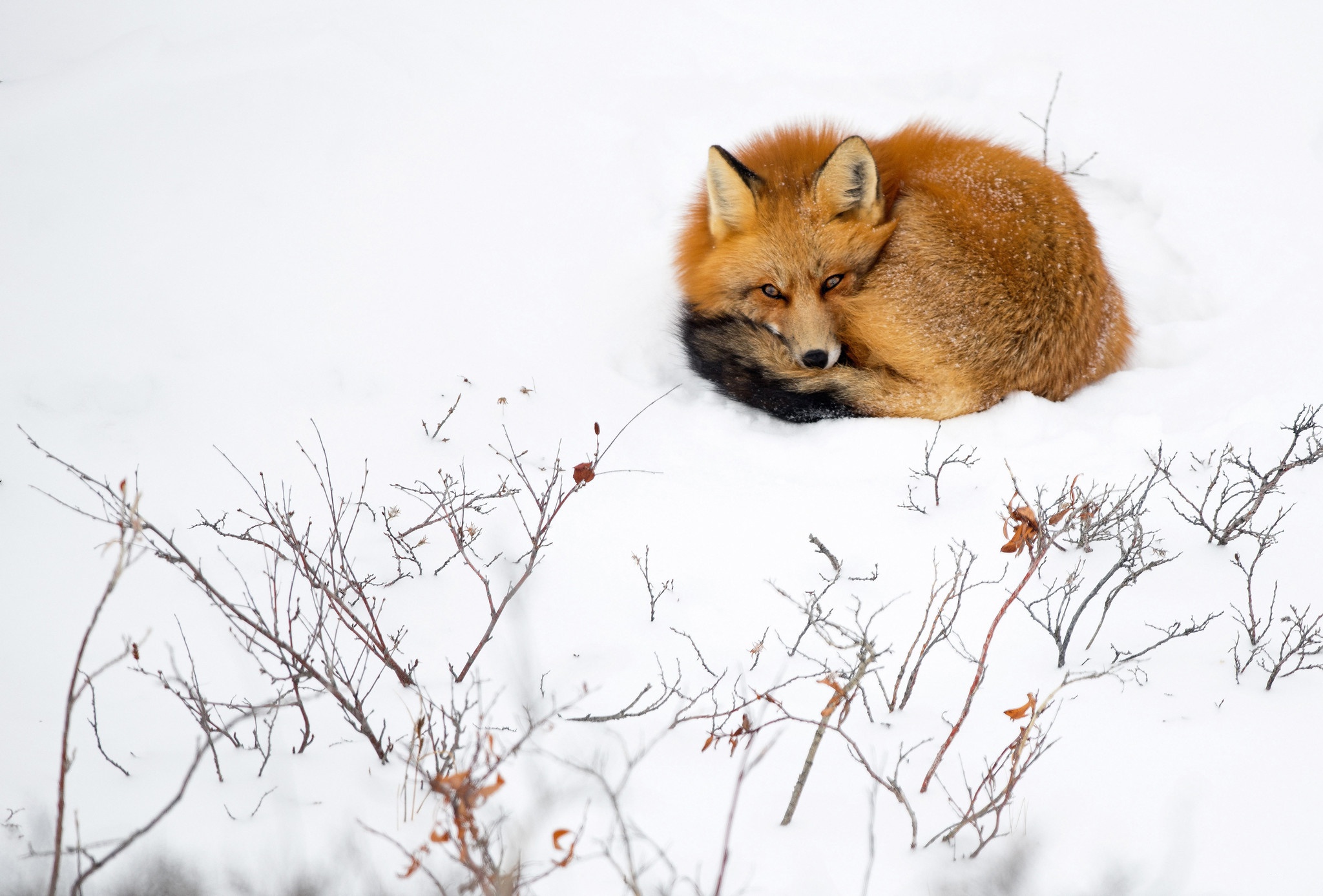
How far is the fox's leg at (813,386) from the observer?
3.21m

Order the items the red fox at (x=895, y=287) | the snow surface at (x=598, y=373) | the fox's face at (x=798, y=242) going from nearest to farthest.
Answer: the snow surface at (x=598, y=373)
the red fox at (x=895, y=287)
the fox's face at (x=798, y=242)

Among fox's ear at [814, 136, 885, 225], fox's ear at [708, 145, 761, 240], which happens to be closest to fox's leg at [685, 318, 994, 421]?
fox's ear at [708, 145, 761, 240]

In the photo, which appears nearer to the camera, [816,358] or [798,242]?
[816,358]

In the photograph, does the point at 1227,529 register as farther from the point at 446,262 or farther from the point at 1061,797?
the point at 446,262

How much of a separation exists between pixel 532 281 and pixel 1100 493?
2.51 m

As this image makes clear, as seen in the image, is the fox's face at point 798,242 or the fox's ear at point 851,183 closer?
A: the fox's ear at point 851,183

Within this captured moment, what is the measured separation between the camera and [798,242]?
3389 mm

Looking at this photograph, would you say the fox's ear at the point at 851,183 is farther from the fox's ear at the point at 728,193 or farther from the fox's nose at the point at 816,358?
the fox's nose at the point at 816,358

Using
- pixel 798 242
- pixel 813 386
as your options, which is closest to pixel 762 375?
pixel 813 386

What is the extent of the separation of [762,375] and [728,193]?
0.84 metres

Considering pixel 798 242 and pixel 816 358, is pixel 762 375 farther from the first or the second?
pixel 798 242

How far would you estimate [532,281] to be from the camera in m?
3.68

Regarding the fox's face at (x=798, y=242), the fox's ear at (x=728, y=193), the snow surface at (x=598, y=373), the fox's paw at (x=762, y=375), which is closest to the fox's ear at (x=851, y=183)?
the fox's face at (x=798, y=242)

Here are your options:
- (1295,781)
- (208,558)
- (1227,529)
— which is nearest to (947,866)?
(1295,781)
